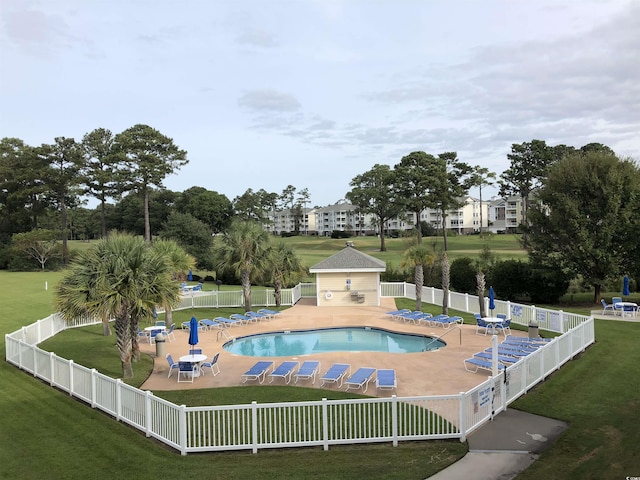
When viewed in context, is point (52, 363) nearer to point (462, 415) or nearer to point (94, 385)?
point (94, 385)

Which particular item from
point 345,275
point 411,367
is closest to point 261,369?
point 411,367

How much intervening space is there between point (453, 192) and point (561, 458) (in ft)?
186

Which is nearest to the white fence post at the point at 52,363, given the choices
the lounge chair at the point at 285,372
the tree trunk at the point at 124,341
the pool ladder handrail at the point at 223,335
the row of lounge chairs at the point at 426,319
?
the tree trunk at the point at 124,341

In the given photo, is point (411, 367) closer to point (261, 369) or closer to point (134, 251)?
point (261, 369)

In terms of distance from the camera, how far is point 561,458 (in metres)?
8.62

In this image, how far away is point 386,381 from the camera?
Answer: 12781mm

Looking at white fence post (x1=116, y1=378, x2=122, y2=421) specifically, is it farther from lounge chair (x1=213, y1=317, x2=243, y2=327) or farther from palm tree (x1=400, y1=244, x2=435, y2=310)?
palm tree (x1=400, y1=244, x2=435, y2=310)

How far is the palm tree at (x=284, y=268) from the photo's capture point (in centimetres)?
2717

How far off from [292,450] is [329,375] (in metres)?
4.37

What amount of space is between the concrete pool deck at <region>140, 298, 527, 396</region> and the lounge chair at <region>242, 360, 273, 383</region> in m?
0.18

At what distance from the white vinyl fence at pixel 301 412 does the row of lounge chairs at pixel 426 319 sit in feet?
20.9

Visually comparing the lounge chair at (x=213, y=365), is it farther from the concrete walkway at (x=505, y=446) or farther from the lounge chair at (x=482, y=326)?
the lounge chair at (x=482, y=326)

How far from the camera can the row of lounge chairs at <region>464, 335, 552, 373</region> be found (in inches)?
571

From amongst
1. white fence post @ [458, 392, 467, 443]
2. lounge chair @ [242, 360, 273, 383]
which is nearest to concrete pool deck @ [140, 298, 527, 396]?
lounge chair @ [242, 360, 273, 383]
